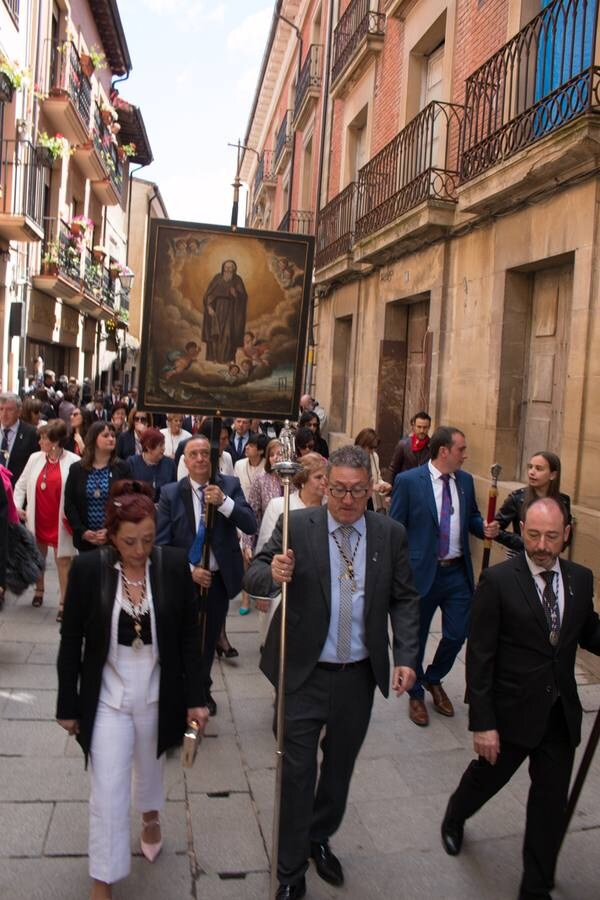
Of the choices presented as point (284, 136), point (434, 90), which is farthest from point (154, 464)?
point (284, 136)

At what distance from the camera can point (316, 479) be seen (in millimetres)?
5008

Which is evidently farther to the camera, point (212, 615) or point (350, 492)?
point (212, 615)

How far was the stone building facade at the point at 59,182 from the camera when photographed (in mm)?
15102

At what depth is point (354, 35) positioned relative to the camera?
14.7 metres

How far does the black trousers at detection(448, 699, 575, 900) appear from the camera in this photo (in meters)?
3.23

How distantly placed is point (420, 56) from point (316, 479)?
939cm

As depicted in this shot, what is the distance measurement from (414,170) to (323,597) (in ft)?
30.5

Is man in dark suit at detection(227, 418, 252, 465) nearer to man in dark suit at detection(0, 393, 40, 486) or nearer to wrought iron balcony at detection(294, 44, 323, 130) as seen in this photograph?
man in dark suit at detection(0, 393, 40, 486)

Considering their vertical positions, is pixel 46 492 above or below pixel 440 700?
above

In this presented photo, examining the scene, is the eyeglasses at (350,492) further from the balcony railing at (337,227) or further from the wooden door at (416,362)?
the balcony railing at (337,227)

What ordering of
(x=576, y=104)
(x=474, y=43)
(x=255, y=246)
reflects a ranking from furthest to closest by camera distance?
(x=474, y=43) → (x=576, y=104) → (x=255, y=246)

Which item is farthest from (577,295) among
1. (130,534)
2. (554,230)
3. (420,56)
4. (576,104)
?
(420,56)

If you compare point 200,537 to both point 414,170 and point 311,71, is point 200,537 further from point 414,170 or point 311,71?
point 311,71

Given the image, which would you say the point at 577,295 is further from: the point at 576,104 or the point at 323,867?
the point at 323,867
